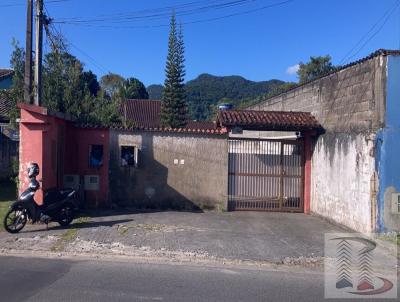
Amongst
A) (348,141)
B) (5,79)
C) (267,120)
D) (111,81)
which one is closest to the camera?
(348,141)

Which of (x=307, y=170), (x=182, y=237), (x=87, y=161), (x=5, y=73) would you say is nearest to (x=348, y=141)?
(x=307, y=170)

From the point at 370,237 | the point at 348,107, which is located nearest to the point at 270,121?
the point at 348,107

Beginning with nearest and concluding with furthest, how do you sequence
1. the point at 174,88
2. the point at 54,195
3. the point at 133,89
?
the point at 54,195, the point at 174,88, the point at 133,89

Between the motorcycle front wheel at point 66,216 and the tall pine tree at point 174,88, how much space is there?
32.9 m

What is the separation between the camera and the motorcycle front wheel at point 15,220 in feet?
33.8

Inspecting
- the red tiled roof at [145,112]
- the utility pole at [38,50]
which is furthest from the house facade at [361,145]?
the red tiled roof at [145,112]

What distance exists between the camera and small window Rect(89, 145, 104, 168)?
576 inches

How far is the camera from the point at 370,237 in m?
10.7

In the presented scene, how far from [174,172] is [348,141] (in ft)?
18.3

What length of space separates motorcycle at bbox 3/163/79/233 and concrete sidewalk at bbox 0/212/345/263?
8.7 inches

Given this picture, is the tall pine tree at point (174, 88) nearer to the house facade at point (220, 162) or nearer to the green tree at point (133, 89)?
the green tree at point (133, 89)

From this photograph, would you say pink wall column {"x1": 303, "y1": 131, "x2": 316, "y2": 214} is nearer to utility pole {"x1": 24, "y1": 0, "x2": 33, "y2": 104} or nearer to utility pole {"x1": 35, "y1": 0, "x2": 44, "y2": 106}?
utility pole {"x1": 35, "y1": 0, "x2": 44, "y2": 106}

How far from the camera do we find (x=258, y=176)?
1505cm

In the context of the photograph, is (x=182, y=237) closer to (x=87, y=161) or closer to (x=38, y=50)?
(x=87, y=161)
